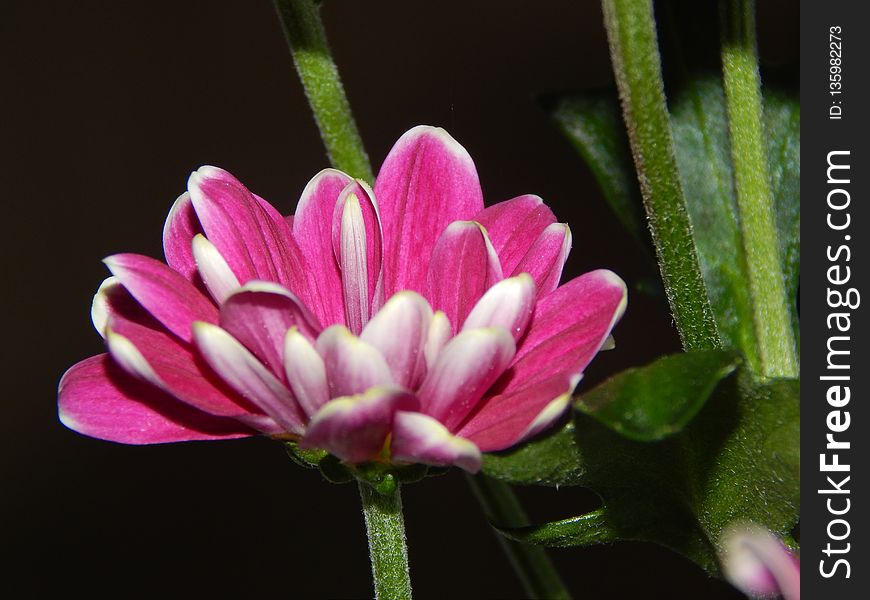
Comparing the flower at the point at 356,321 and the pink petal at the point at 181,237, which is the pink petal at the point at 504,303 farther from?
the pink petal at the point at 181,237

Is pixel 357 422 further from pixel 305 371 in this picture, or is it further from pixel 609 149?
pixel 609 149

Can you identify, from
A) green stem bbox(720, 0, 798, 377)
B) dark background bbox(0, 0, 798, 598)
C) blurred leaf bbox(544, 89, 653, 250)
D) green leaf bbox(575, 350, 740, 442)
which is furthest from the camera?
dark background bbox(0, 0, 798, 598)

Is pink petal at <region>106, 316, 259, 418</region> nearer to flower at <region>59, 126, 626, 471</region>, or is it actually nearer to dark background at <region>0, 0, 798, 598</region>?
flower at <region>59, 126, 626, 471</region>

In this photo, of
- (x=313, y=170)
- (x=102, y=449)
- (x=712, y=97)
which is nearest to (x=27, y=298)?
(x=102, y=449)

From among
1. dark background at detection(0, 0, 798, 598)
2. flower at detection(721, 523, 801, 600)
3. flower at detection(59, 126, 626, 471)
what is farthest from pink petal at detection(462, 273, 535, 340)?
dark background at detection(0, 0, 798, 598)

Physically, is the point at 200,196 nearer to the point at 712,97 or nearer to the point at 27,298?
the point at 712,97

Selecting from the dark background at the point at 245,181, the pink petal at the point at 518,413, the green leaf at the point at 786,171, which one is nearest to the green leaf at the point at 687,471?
the pink petal at the point at 518,413
